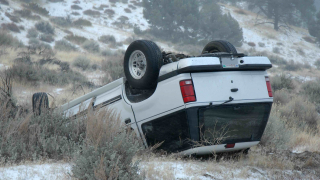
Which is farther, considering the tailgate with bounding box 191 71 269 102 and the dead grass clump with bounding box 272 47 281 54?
the dead grass clump with bounding box 272 47 281 54

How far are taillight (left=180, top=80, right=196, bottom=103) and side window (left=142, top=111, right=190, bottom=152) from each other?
188 millimetres

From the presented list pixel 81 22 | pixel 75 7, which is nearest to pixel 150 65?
pixel 81 22

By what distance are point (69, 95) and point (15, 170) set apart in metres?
6.94

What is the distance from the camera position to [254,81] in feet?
13.0

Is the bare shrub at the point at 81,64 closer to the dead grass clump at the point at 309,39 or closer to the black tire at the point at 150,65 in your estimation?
the black tire at the point at 150,65

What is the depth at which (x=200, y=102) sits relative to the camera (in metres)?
3.59

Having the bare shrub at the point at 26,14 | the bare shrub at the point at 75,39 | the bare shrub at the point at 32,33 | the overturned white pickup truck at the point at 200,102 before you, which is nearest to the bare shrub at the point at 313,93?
the overturned white pickup truck at the point at 200,102

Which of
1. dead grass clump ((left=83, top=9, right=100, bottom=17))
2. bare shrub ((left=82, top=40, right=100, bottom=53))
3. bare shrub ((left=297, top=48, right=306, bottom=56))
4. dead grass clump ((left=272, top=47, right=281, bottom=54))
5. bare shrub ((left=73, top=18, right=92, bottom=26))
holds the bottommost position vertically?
bare shrub ((left=297, top=48, right=306, bottom=56))

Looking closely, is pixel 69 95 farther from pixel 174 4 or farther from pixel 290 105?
pixel 174 4

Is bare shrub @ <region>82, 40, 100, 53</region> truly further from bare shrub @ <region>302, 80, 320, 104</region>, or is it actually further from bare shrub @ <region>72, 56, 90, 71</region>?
bare shrub @ <region>302, 80, 320, 104</region>

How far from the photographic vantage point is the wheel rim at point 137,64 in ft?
14.3

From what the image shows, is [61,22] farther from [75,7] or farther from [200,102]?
[200,102]

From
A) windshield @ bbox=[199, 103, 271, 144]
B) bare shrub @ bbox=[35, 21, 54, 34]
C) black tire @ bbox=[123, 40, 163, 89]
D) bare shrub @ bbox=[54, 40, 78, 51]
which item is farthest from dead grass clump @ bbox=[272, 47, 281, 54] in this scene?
black tire @ bbox=[123, 40, 163, 89]

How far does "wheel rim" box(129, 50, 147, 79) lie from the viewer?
14.3 feet
